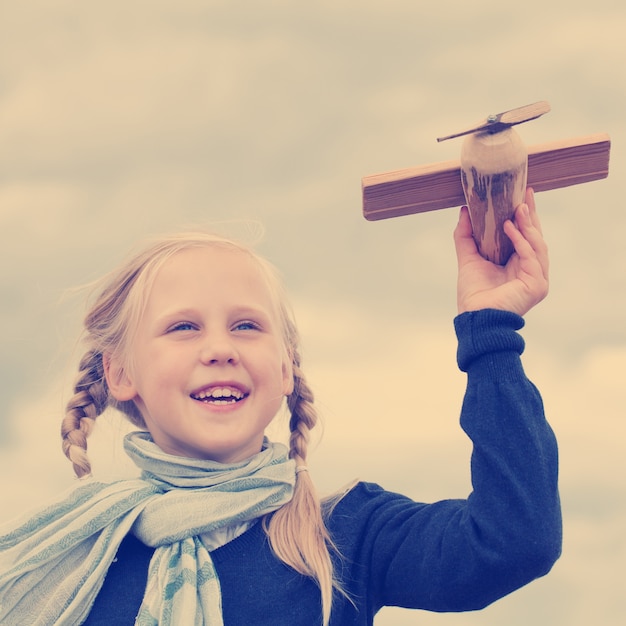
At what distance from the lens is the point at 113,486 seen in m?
3.99

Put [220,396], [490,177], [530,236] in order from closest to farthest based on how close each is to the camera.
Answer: [490,177] < [530,236] < [220,396]

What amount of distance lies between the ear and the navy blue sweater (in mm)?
526

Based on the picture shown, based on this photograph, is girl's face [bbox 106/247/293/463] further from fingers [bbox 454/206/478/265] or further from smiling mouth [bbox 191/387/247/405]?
fingers [bbox 454/206/478/265]

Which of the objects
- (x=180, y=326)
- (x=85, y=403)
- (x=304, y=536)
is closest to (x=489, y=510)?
(x=304, y=536)

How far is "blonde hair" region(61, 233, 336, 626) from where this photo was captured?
3937 millimetres

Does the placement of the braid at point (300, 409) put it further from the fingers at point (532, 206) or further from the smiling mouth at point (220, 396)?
the fingers at point (532, 206)

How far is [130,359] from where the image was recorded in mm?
4098

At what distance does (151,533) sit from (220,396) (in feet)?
1.60

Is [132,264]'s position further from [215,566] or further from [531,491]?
[531,491]

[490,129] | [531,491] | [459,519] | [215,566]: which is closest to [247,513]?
[215,566]

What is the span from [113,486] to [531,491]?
141 cm

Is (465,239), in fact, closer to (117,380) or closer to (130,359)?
(130,359)

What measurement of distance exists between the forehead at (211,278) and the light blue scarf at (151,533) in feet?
1.65

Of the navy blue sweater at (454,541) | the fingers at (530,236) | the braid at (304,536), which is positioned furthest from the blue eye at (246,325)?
the fingers at (530,236)
